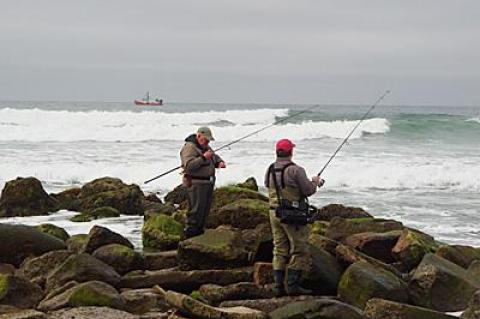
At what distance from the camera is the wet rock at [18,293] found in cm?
629

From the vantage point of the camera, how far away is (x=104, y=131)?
32781 mm

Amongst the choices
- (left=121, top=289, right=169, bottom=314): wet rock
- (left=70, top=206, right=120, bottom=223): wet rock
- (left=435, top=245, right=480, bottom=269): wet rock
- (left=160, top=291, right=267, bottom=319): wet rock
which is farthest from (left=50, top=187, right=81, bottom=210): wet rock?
(left=160, top=291, right=267, bottom=319): wet rock

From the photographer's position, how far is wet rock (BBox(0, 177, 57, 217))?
12.3 metres

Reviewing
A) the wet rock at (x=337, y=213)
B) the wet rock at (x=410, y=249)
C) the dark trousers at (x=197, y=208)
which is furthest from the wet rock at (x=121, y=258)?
the wet rock at (x=337, y=213)

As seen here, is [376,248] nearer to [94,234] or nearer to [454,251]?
[454,251]

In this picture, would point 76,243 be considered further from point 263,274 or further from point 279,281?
point 279,281

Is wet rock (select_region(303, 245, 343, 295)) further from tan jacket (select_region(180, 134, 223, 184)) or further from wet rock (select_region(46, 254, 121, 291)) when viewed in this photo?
wet rock (select_region(46, 254, 121, 291))

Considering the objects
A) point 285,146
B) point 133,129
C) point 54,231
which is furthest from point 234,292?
point 133,129

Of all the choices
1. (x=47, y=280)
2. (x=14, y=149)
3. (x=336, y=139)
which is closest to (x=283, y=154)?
(x=47, y=280)

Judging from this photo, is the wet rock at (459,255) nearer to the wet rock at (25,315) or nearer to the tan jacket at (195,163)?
the tan jacket at (195,163)

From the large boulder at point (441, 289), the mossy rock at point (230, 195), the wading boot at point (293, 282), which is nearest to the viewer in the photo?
the wading boot at point (293, 282)

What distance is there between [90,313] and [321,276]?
231 cm

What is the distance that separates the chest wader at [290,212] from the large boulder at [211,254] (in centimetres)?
89

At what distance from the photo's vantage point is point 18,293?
20.9ft
